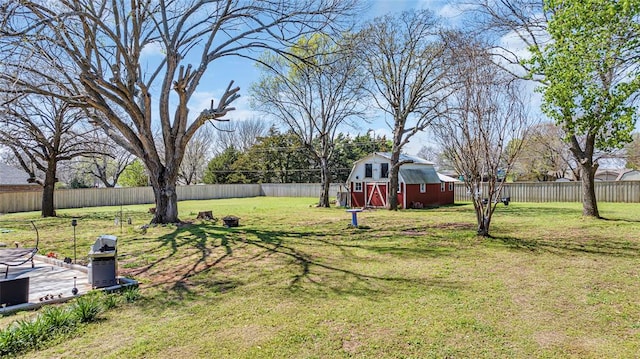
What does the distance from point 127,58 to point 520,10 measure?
41.4 feet

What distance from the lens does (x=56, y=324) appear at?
4.02 meters

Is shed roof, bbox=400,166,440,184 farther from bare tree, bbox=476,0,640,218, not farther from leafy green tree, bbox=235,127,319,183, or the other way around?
leafy green tree, bbox=235,127,319,183

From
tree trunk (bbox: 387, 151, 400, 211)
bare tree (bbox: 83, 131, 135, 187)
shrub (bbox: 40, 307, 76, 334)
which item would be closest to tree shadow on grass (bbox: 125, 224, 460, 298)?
shrub (bbox: 40, 307, 76, 334)

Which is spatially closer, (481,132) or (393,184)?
(481,132)

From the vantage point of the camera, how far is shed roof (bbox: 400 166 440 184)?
2142cm

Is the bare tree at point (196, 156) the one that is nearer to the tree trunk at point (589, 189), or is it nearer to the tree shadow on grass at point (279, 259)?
the tree shadow on grass at point (279, 259)

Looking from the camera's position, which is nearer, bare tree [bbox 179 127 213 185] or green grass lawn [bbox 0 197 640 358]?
green grass lawn [bbox 0 197 640 358]

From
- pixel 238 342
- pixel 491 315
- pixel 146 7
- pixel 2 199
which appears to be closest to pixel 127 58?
pixel 146 7

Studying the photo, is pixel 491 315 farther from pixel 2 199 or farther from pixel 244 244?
pixel 2 199

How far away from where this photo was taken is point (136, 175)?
40844 millimetres

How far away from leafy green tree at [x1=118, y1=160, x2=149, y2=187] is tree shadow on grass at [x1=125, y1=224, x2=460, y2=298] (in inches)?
1225

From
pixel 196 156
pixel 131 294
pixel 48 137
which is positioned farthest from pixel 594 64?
pixel 196 156

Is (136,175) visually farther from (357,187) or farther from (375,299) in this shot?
(375,299)

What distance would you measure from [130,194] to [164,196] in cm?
1850
